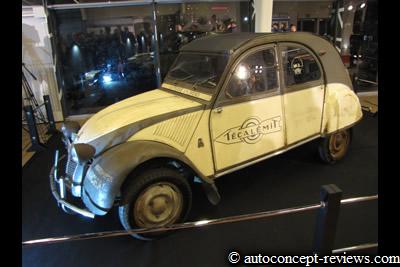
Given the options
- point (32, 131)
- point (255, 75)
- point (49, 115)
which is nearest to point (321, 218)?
point (255, 75)

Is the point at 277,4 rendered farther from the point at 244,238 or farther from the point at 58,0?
the point at 244,238

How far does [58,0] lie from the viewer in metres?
6.26

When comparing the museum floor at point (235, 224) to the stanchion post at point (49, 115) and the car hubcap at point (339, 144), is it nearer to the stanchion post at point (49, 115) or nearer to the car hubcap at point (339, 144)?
the car hubcap at point (339, 144)

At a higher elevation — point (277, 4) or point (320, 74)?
point (277, 4)

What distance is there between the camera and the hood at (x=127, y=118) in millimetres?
2678

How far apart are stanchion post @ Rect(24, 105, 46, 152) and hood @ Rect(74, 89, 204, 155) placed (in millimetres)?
2283

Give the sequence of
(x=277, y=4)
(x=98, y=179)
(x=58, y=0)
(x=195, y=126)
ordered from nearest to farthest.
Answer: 1. (x=98, y=179)
2. (x=195, y=126)
3. (x=58, y=0)
4. (x=277, y=4)

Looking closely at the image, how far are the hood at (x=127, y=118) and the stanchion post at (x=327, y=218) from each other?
1.43 meters

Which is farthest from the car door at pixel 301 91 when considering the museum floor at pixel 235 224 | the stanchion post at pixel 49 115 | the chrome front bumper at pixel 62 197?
the stanchion post at pixel 49 115

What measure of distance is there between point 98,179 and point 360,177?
298 cm

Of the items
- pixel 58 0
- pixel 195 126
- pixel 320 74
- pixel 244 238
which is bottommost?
pixel 244 238

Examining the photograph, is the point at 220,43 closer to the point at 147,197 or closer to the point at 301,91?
the point at 301,91

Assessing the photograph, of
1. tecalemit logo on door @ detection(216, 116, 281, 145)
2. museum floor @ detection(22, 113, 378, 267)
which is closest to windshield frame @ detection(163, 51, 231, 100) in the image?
tecalemit logo on door @ detection(216, 116, 281, 145)

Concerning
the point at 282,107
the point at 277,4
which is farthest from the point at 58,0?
the point at 282,107
